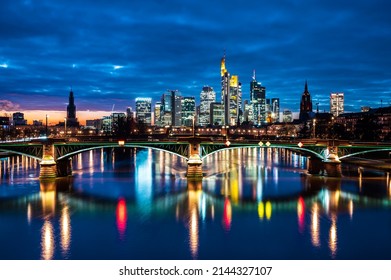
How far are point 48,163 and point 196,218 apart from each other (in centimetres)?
3464

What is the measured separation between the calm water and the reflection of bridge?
328 centimetres

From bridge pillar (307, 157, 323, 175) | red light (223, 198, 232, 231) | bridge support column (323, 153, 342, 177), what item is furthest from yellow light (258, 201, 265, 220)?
bridge pillar (307, 157, 323, 175)

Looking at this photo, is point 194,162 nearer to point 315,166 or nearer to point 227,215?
point 315,166

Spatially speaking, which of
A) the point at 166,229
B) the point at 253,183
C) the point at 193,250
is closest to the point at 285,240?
the point at 193,250

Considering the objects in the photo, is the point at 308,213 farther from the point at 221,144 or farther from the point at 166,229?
the point at 221,144

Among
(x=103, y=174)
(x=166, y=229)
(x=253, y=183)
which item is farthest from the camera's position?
(x=103, y=174)

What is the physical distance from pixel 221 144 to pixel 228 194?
15.6 metres

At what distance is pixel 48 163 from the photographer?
69812mm

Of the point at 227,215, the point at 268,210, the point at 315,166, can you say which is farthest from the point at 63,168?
the point at 315,166

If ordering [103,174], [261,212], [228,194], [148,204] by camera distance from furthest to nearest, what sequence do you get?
[103,174], [228,194], [148,204], [261,212]

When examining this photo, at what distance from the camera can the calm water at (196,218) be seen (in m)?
34.5

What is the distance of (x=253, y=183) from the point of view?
226 ft

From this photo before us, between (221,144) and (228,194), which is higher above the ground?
(221,144)

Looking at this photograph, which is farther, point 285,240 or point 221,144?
point 221,144
